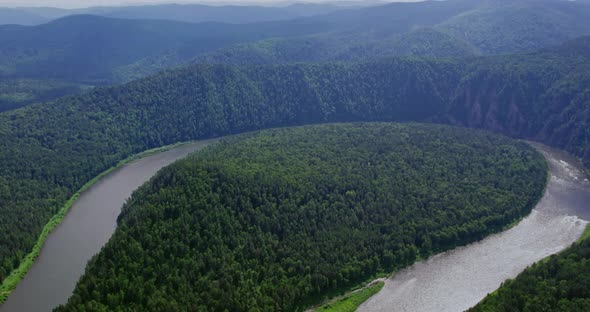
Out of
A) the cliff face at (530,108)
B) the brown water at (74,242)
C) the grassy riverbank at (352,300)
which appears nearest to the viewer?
the grassy riverbank at (352,300)

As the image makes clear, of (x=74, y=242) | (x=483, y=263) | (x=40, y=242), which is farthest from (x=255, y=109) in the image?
(x=483, y=263)

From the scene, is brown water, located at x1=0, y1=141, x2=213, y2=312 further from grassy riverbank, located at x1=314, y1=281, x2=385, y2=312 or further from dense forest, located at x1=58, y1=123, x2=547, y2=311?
grassy riverbank, located at x1=314, y1=281, x2=385, y2=312

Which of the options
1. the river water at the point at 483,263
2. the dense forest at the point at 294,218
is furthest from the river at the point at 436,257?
the dense forest at the point at 294,218

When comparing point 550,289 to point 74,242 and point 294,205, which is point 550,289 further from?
point 74,242

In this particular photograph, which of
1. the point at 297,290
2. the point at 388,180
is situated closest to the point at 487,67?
the point at 388,180

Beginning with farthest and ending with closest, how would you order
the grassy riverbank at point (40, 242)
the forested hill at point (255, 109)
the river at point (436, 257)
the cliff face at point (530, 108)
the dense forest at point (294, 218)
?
the cliff face at point (530, 108), the forested hill at point (255, 109), the grassy riverbank at point (40, 242), the river at point (436, 257), the dense forest at point (294, 218)

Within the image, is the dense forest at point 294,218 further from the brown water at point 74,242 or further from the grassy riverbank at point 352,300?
the brown water at point 74,242

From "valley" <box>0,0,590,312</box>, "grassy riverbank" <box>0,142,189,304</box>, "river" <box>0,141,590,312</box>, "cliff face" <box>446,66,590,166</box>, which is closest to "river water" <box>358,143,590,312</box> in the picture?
"river" <box>0,141,590,312</box>
